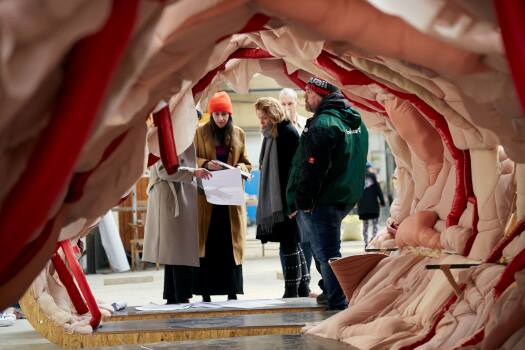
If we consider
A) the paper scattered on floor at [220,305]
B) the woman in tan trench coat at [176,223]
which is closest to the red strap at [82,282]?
the paper scattered on floor at [220,305]

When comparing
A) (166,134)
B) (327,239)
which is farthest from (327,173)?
(166,134)

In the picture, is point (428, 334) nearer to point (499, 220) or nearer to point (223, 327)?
point (499, 220)

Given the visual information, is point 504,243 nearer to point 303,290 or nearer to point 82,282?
point 82,282

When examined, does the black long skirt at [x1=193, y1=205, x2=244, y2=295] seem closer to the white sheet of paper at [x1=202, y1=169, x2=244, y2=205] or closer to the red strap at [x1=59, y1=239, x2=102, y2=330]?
the white sheet of paper at [x1=202, y1=169, x2=244, y2=205]

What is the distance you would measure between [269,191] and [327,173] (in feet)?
3.95

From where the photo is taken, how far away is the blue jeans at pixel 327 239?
629 centimetres

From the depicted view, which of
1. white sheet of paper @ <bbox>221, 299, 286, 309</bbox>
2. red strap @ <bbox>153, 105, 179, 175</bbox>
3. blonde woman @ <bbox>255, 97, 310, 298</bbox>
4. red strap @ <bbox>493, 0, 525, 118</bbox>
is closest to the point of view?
red strap @ <bbox>493, 0, 525, 118</bbox>

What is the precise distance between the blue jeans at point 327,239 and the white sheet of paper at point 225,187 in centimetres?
106

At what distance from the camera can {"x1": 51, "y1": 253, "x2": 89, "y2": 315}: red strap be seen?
5662 millimetres

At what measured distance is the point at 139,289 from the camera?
10961mm

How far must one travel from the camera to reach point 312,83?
254 inches

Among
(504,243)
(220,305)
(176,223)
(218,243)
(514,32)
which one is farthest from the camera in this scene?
(218,243)

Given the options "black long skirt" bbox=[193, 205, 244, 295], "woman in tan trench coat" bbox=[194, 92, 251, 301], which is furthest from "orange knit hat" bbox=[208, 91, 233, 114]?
"black long skirt" bbox=[193, 205, 244, 295]

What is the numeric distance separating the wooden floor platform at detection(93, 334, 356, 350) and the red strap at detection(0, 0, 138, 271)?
2770 millimetres
